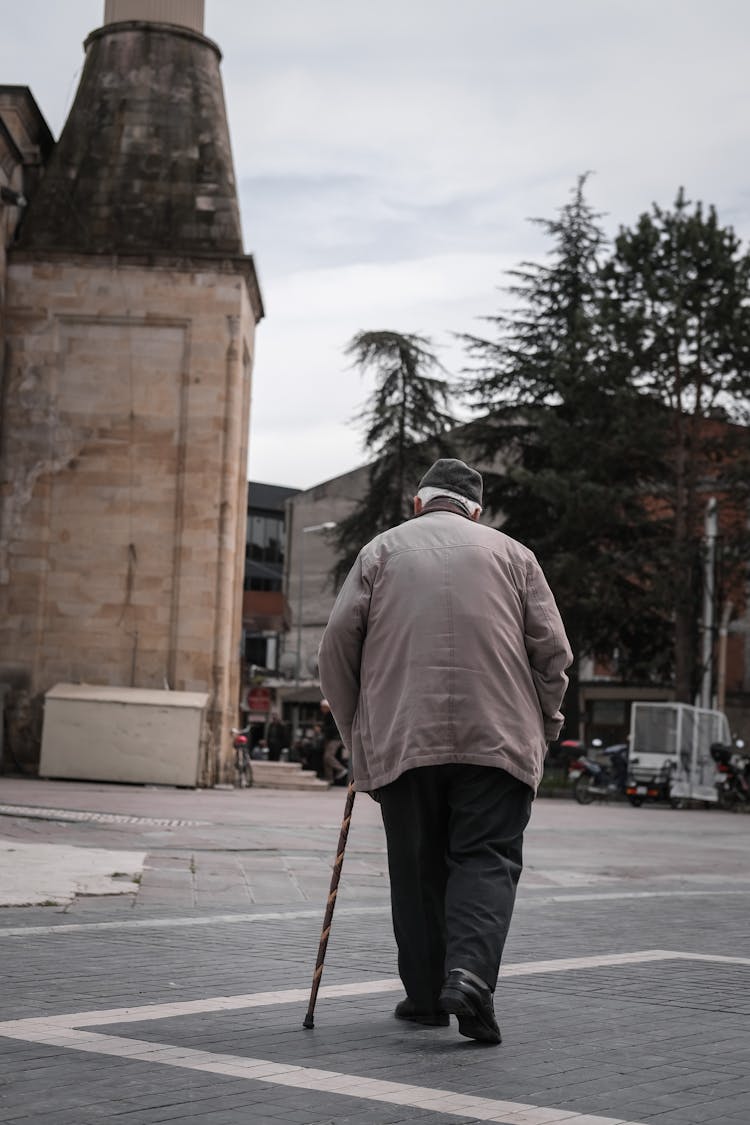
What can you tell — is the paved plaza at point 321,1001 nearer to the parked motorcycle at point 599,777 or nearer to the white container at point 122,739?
the white container at point 122,739

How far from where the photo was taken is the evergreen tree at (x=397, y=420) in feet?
163

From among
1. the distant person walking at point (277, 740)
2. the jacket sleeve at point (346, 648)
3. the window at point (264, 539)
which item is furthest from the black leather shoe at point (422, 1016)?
the window at point (264, 539)

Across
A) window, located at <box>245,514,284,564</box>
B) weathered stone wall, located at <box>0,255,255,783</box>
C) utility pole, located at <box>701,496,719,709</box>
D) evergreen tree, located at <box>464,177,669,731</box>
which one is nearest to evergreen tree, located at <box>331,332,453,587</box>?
evergreen tree, located at <box>464,177,669,731</box>

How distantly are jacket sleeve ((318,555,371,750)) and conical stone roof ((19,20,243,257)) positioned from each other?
86.0 ft

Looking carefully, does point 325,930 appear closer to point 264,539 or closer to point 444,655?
point 444,655

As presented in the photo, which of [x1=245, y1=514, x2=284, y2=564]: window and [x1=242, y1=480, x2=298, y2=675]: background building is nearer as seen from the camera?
[x1=242, y1=480, x2=298, y2=675]: background building

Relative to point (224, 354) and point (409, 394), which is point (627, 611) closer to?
point (409, 394)

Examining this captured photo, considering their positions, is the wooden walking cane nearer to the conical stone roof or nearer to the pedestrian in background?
the conical stone roof

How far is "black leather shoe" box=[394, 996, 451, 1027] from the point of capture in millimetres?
5422

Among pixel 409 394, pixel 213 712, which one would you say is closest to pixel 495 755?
pixel 213 712

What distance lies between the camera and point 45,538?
3052cm

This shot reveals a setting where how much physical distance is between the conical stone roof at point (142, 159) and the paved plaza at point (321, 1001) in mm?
20231

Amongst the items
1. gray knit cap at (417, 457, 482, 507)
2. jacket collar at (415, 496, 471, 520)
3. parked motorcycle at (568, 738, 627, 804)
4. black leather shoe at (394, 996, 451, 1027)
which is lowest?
parked motorcycle at (568, 738, 627, 804)

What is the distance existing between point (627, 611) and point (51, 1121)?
134ft
